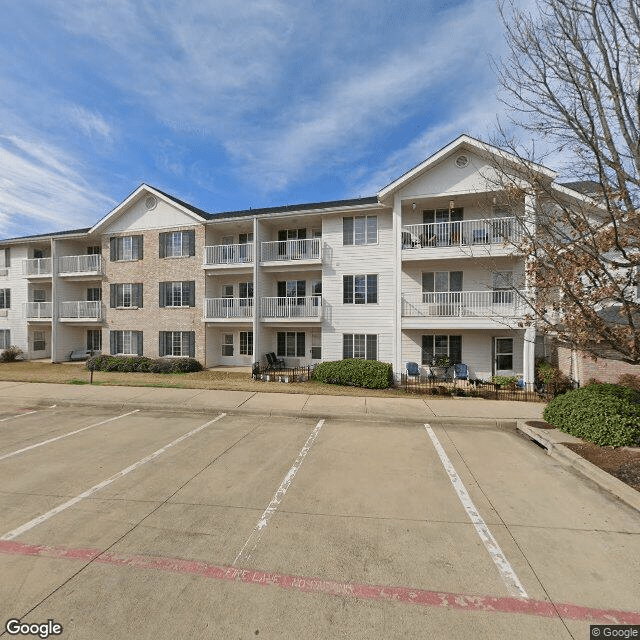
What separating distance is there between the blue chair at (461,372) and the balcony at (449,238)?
5517 mm

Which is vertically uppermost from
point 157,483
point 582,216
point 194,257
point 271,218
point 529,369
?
point 271,218

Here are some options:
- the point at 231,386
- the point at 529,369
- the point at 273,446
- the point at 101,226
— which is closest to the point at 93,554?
the point at 273,446

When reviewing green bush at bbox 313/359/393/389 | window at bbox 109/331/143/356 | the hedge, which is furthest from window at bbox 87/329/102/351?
green bush at bbox 313/359/393/389

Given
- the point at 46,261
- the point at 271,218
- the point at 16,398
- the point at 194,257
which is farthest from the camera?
the point at 46,261

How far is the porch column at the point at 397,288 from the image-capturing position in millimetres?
15516

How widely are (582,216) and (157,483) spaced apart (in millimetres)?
9081

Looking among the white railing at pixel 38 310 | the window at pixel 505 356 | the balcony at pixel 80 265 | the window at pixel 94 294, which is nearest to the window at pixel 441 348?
the window at pixel 505 356

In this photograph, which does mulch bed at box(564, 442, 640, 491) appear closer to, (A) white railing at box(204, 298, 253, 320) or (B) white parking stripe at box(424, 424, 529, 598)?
(B) white parking stripe at box(424, 424, 529, 598)

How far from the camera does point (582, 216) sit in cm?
588

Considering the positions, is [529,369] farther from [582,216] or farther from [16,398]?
[16,398]

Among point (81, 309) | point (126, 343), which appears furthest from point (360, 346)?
point (81, 309)

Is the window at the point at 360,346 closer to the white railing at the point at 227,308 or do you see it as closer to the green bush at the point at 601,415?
the white railing at the point at 227,308

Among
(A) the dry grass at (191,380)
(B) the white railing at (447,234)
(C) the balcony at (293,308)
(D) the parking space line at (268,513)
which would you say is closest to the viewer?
(D) the parking space line at (268,513)

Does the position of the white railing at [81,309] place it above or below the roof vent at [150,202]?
below
